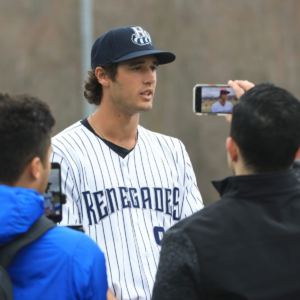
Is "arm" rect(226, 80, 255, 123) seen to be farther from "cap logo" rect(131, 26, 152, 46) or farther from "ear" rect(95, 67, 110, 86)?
"ear" rect(95, 67, 110, 86)

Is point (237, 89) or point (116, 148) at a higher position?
point (237, 89)

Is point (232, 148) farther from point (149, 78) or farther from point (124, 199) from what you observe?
point (149, 78)

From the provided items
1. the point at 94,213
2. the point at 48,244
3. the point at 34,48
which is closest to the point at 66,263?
the point at 48,244

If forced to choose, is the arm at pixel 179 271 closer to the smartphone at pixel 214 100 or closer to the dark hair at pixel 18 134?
the dark hair at pixel 18 134

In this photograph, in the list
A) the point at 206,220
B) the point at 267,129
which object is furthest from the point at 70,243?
the point at 267,129

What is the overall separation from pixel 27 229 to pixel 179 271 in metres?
0.51

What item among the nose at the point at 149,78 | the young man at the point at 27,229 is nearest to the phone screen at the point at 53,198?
the young man at the point at 27,229

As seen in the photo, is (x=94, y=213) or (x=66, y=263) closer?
(x=66, y=263)

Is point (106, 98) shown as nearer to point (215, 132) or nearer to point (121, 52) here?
point (121, 52)

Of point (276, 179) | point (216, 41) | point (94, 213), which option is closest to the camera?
point (276, 179)

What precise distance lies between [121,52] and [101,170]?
28.7 inches

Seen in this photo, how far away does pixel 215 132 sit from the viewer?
1288 cm

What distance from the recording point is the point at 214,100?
2.48 meters

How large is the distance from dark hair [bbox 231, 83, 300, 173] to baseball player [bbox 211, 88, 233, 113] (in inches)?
28.8
